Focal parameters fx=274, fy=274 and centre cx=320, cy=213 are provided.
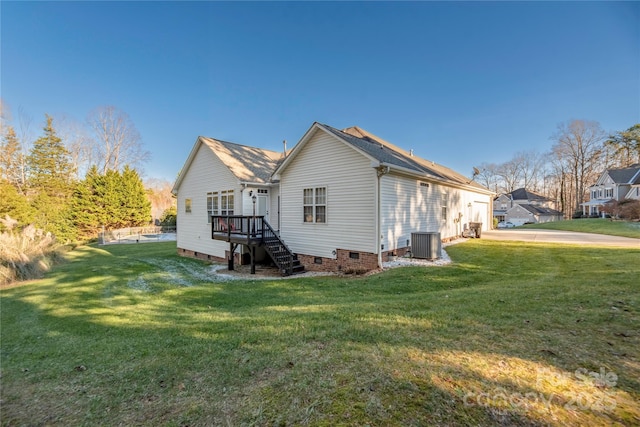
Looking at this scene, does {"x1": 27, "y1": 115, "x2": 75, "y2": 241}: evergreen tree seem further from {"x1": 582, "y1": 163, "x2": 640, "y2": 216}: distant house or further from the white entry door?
{"x1": 582, "y1": 163, "x2": 640, "y2": 216}: distant house

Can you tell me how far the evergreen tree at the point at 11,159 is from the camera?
27.9 m

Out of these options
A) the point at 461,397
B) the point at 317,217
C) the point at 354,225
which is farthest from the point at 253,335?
the point at 317,217

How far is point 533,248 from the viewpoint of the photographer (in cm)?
1233

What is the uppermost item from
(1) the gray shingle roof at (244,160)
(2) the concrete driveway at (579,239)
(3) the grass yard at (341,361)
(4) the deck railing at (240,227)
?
(1) the gray shingle roof at (244,160)

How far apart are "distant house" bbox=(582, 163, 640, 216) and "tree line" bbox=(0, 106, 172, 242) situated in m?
56.0

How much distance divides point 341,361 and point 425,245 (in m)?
8.62

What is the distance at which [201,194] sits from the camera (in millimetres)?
15461

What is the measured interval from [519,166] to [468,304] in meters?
66.4

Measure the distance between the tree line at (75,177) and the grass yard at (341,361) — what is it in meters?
25.1

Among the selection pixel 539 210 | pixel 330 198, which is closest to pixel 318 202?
pixel 330 198

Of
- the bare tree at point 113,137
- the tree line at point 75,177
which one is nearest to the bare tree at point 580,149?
the tree line at point 75,177

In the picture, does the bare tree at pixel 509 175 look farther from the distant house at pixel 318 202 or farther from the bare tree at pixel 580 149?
the distant house at pixel 318 202

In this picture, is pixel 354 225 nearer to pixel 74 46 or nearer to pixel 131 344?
pixel 131 344

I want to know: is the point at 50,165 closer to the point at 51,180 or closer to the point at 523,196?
the point at 51,180
